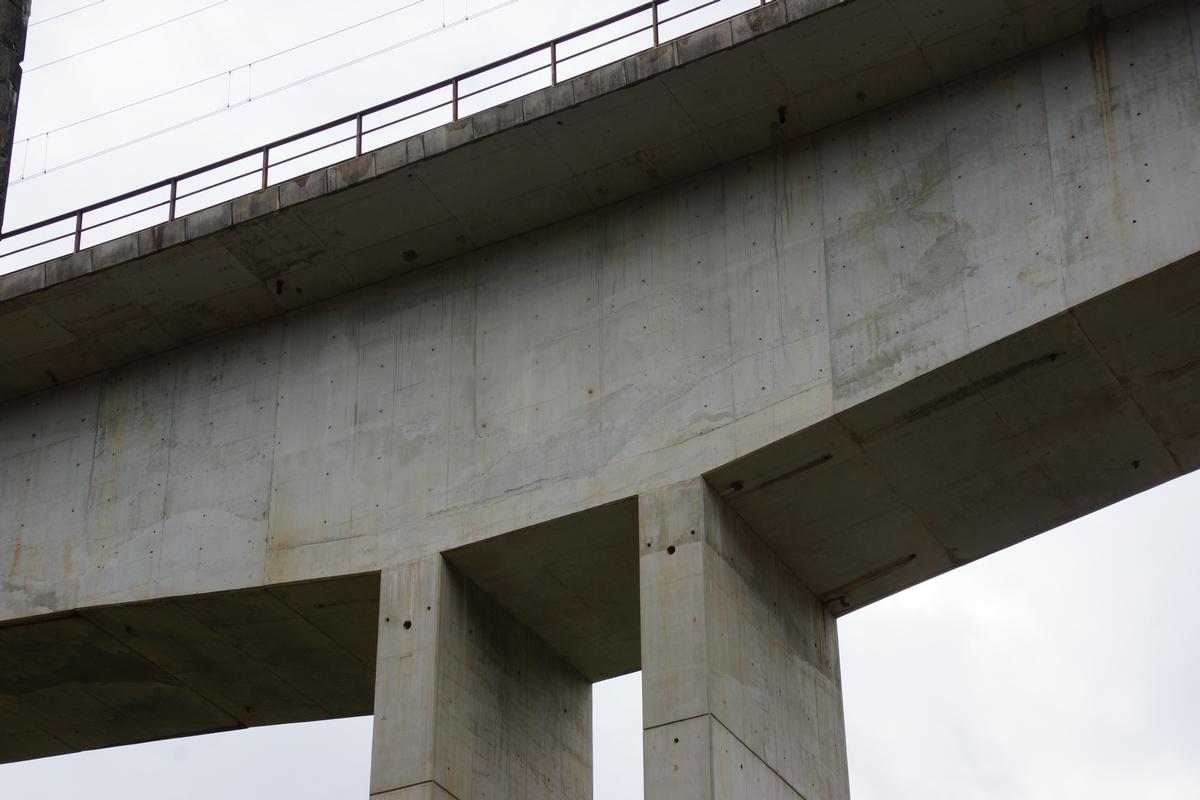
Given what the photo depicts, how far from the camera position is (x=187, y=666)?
83.0 feet

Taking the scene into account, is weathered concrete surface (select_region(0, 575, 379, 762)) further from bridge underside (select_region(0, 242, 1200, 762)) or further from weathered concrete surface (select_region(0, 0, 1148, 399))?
weathered concrete surface (select_region(0, 0, 1148, 399))

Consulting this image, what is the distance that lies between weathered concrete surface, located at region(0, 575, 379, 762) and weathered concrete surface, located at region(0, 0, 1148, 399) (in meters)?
3.81

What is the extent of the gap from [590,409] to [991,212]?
524 cm

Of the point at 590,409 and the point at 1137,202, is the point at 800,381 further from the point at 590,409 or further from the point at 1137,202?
the point at 1137,202

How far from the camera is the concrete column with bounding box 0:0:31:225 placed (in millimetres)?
30234

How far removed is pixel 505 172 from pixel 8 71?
12.0m

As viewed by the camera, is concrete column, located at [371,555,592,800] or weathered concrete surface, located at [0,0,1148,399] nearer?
weathered concrete surface, located at [0,0,1148,399]

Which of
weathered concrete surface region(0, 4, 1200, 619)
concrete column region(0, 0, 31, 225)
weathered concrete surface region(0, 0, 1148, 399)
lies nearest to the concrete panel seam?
weathered concrete surface region(0, 4, 1200, 619)

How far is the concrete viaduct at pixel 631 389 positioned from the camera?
66.3ft

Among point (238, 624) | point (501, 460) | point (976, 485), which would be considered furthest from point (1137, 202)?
point (238, 624)

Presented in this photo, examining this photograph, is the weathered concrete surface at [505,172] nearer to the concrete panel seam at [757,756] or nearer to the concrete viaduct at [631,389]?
the concrete viaduct at [631,389]

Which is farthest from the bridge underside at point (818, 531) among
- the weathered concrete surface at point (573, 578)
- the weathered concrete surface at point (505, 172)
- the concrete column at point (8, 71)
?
the concrete column at point (8, 71)

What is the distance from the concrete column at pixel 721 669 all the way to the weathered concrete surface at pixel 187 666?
420 cm

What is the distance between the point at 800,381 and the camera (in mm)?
20781
